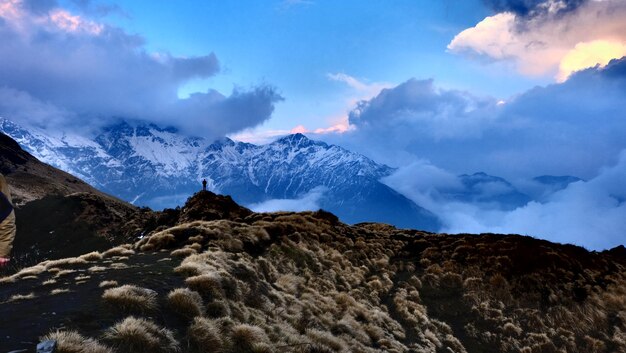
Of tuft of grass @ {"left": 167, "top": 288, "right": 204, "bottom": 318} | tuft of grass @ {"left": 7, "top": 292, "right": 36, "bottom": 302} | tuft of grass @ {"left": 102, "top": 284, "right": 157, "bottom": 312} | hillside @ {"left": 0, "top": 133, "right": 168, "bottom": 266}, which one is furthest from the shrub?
hillside @ {"left": 0, "top": 133, "right": 168, "bottom": 266}

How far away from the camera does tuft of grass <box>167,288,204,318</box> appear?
14.0m

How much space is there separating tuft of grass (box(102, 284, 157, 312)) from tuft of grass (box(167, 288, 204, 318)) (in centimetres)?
64

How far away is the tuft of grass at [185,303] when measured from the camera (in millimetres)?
13984

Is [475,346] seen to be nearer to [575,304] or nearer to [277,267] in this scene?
[575,304]

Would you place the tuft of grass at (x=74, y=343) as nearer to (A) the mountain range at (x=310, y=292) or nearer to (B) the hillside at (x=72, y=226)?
(A) the mountain range at (x=310, y=292)

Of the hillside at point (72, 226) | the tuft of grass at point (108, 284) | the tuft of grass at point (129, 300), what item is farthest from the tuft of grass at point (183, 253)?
the hillside at point (72, 226)

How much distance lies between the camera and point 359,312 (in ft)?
81.7

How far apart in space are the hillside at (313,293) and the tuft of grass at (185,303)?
0.05 meters

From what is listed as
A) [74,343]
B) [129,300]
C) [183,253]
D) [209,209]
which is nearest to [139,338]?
[74,343]

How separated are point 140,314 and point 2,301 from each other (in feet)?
16.4

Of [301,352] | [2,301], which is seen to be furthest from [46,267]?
[301,352]

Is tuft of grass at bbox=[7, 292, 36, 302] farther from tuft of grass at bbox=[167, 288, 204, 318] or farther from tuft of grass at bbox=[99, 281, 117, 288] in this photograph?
tuft of grass at bbox=[167, 288, 204, 318]

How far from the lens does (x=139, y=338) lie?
11.1 m

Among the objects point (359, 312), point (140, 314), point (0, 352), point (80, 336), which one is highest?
point (359, 312)
